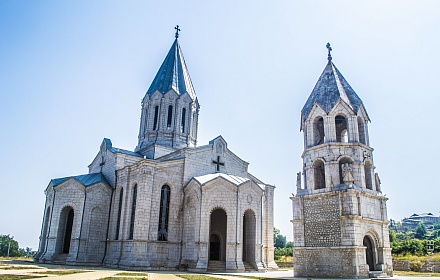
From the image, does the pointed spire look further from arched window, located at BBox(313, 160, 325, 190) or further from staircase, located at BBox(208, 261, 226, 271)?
arched window, located at BBox(313, 160, 325, 190)

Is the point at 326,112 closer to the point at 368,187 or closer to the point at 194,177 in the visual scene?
the point at 368,187

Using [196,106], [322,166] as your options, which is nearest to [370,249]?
[322,166]

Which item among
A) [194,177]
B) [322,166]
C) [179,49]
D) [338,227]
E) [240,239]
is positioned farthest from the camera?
[179,49]

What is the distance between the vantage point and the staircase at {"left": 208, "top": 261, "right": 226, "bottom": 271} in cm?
2101

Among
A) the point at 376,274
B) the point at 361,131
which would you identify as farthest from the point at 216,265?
the point at 361,131

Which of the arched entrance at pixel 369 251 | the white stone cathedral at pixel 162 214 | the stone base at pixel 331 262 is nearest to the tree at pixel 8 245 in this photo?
the white stone cathedral at pixel 162 214

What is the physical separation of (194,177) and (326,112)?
1125cm

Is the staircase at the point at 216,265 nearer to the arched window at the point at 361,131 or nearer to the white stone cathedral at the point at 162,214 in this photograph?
the white stone cathedral at the point at 162,214

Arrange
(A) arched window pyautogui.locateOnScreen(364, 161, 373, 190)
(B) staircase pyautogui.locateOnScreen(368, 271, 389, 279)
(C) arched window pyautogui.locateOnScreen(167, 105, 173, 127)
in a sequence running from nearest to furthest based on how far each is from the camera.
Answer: (B) staircase pyautogui.locateOnScreen(368, 271, 389, 279)
(A) arched window pyautogui.locateOnScreen(364, 161, 373, 190)
(C) arched window pyautogui.locateOnScreen(167, 105, 173, 127)

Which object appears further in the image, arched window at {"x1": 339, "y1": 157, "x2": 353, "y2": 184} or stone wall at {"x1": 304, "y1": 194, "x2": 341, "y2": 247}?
arched window at {"x1": 339, "y1": 157, "x2": 353, "y2": 184}

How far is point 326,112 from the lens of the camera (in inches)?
634

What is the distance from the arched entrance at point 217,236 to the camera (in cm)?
2425

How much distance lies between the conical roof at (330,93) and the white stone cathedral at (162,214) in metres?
8.29

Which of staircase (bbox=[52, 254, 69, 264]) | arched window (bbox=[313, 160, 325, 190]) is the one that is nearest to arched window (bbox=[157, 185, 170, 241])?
staircase (bbox=[52, 254, 69, 264])
